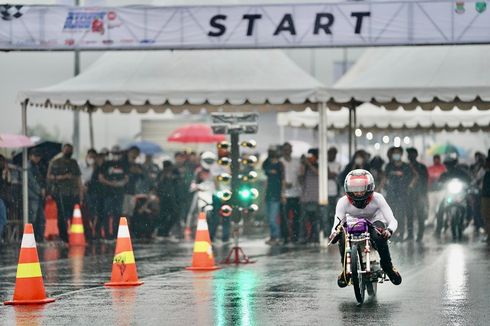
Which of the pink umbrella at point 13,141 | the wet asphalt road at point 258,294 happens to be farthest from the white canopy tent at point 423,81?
the pink umbrella at point 13,141

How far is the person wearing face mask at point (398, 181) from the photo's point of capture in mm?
30188

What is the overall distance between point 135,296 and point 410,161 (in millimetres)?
15265

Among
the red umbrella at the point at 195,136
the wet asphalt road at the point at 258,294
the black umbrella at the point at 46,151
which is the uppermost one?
the red umbrella at the point at 195,136

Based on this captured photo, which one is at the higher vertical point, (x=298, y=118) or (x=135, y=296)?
(x=298, y=118)

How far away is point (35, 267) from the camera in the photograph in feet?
51.3

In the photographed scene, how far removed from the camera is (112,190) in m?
30.9

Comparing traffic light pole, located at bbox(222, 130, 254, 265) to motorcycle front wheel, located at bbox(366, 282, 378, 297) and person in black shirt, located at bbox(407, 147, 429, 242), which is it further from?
person in black shirt, located at bbox(407, 147, 429, 242)

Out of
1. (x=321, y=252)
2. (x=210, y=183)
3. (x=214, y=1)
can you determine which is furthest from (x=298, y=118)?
(x=321, y=252)

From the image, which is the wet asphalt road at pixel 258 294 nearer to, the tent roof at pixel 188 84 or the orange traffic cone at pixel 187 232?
the tent roof at pixel 188 84

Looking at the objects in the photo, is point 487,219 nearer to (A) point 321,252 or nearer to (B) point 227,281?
→ (A) point 321,252

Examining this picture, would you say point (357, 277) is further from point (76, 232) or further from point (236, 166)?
point (76, 232)

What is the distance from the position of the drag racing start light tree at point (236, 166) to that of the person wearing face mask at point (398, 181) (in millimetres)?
7453

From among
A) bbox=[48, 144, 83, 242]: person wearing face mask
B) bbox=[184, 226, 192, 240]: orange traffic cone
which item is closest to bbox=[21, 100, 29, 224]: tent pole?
bbox=[48, 144, 83, 242]: person wearing face mask

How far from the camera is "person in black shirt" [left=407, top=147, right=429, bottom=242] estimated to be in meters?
30.1
